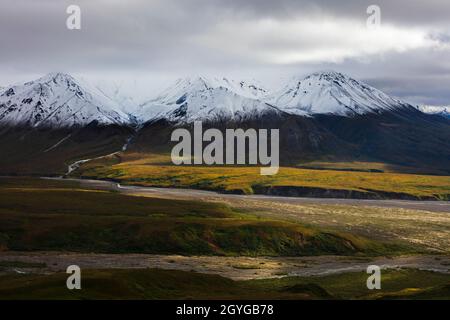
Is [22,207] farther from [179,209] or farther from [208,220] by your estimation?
[208,220]

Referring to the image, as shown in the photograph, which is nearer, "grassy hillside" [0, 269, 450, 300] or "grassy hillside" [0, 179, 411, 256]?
"grassy hillside" [0, 269, 450, 300]

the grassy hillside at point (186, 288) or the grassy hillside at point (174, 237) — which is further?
the grassy hillside at point (174, 237)

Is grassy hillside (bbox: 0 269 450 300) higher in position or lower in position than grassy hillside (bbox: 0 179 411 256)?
lower

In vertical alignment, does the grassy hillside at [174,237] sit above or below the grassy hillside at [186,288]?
above

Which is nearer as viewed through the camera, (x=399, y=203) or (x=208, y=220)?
(x=208, y=220)

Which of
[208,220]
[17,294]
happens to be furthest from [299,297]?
[208,220]

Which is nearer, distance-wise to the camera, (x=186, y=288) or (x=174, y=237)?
(x=186, y=288)

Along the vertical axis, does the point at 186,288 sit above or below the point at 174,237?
below
